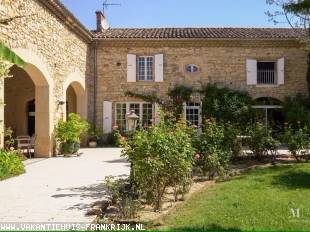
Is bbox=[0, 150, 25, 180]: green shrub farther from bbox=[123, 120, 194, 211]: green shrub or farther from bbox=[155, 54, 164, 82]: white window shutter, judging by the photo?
bbox=[155, 54, 164, 82]: white window shutter

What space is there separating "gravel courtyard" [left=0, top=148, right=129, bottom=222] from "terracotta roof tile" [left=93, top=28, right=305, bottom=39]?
29.5 feet

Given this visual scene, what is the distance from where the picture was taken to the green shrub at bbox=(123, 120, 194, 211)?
592cm

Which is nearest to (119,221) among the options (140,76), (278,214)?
(278,214)

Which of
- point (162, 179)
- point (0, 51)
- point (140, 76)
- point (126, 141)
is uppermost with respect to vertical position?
point (140, 76)

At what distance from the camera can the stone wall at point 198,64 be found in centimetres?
1898

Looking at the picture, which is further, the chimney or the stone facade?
the chimney

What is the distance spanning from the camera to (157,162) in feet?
19.2

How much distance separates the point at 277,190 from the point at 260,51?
12773 millimetres

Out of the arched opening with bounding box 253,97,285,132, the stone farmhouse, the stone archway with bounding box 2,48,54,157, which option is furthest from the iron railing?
the stone archway with bounding box 2,48,54,157

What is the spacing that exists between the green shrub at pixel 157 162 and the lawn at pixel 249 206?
476 millimetres

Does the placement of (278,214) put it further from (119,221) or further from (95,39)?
(95,39)

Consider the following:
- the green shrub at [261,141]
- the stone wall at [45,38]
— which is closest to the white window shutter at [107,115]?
the stone wall at [45,38]

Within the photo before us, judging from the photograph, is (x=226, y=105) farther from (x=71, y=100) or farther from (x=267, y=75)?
(x=71, y=100)

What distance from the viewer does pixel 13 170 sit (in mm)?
9148
